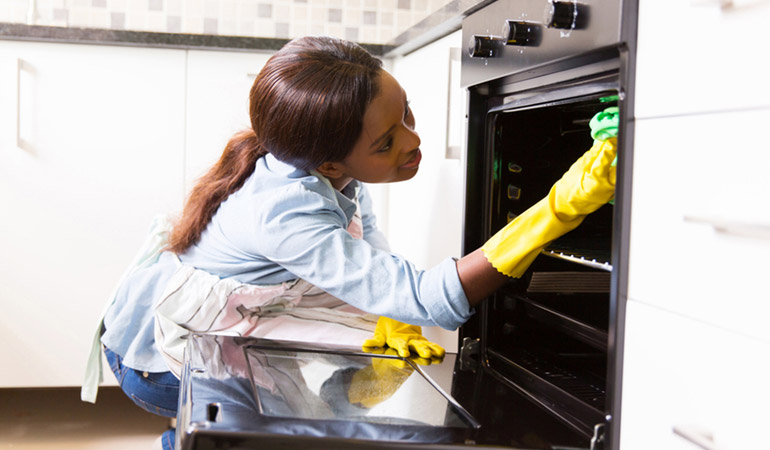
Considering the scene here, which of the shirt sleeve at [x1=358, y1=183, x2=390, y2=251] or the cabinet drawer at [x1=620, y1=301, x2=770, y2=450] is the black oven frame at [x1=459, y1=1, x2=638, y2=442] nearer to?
the cabinet drawer at [x1=620, y1=301, x2=770, y2=450]

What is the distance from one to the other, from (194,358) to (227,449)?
28 centimetres

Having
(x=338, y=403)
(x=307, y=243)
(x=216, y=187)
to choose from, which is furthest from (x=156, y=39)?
(x=338, y=403)

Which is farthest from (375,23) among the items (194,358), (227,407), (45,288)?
(227,407)

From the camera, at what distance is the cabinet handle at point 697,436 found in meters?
0.57

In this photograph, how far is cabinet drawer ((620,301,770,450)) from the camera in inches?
21.3

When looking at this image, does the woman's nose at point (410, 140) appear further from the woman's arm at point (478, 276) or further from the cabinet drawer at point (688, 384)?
the cabinet drawer at point (688, 384)

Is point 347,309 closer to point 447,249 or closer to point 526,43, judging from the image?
point 447,249

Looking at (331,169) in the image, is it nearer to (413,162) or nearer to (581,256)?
(413,162)

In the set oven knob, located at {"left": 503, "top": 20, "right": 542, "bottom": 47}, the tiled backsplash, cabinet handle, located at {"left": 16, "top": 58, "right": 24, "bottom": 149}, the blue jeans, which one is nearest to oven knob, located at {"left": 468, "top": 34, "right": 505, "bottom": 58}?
oven knob, located at {"left": 503, "top": 20, "right": 542, "bottom": 47}

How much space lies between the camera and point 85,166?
195cm

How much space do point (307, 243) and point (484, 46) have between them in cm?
37

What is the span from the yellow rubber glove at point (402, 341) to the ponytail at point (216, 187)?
365 mm

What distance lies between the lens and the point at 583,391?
0.93 meters

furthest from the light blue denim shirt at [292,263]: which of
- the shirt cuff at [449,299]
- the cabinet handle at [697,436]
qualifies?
the cabinet handle at [697,436]
